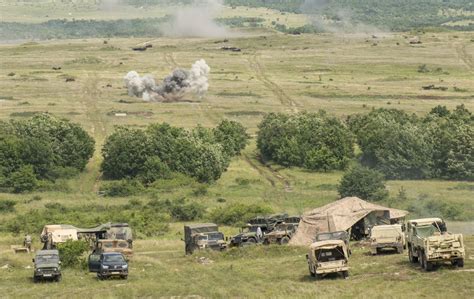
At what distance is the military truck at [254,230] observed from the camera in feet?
191

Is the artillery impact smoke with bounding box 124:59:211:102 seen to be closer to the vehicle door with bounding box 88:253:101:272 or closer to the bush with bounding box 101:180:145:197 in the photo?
the bush with bounding box 101:180:145:197

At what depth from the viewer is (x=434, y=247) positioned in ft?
136

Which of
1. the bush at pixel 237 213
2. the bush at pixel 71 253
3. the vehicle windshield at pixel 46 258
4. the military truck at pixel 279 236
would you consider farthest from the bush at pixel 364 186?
the vehicle windshield at pixel 46 258

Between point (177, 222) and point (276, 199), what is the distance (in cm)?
1076

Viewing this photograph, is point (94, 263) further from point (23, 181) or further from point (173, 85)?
point (173, 85)

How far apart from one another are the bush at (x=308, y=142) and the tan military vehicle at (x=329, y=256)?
54.4m

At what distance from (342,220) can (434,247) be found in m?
16.1

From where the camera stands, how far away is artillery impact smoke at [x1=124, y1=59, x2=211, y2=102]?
152 m

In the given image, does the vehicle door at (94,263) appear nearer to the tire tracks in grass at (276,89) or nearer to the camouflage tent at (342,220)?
the camouflage tent at (342,220)

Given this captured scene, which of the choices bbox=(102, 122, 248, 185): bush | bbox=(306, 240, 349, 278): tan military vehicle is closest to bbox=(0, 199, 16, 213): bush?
bbox=(102, 122, 248, 185): bush

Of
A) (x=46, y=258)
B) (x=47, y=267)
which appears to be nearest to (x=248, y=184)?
(x=46, y=258)

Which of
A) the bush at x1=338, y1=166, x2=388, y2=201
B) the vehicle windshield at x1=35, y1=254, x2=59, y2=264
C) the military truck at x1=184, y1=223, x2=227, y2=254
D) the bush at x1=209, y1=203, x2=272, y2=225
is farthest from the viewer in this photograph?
the bush at x1=338, y1=166, x2=388, y2=201

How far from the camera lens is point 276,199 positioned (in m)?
82.4

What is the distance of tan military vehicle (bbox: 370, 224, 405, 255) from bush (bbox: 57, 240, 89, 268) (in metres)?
14.7
